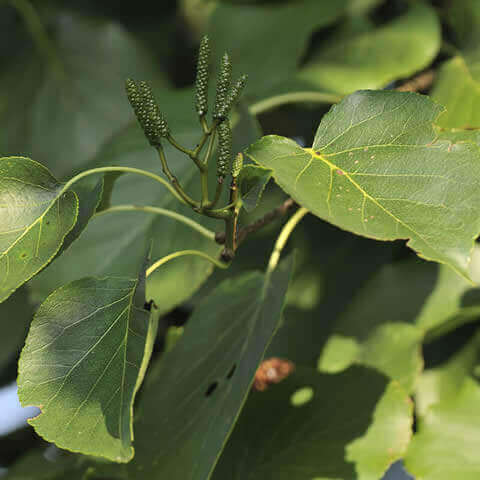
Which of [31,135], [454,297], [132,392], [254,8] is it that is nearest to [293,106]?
[254,8]

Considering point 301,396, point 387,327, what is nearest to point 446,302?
point 387,327

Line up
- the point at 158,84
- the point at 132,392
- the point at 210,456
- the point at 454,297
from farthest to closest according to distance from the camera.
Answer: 1. the point at 158,84
2. the point at 454,297
3. the point at 210,456
4. the point at 132,392

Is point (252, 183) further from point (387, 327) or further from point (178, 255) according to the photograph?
point (387, 327)

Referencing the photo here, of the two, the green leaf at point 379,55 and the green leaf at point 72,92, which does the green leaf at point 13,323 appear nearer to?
the green leaf at point 72,92

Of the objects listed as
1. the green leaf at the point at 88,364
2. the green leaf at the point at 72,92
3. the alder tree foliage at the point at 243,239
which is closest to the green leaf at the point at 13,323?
the alder tree foliage at the point at 243,239

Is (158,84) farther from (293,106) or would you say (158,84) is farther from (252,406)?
(252,406)

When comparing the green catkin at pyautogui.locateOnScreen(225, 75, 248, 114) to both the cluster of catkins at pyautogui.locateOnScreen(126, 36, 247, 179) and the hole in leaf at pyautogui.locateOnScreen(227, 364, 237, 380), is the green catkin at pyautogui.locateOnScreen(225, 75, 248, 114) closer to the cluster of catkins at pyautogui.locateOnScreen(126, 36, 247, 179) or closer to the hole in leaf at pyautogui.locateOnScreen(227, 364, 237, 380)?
the cluster of catkins at pyautogui.locateOnScreen(126, 36, 247, 179)

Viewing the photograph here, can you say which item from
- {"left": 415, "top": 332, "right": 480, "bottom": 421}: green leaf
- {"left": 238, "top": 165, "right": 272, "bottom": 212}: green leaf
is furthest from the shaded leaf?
{"left": 238, "top": 165, "right": 272, "bottom": 212}: green leaf
